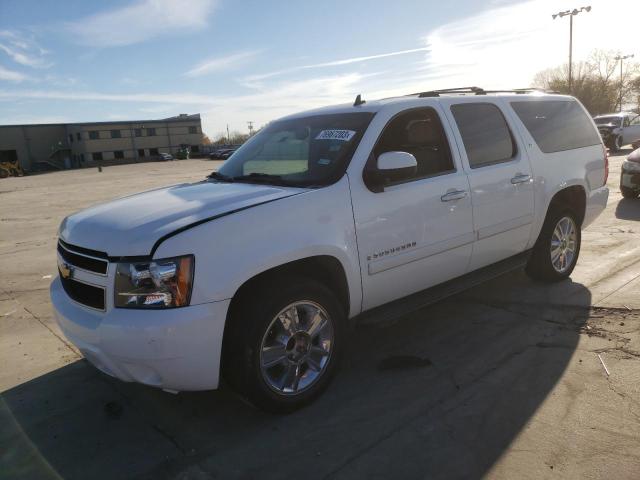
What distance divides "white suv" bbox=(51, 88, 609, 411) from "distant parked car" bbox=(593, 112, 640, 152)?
76.2ft

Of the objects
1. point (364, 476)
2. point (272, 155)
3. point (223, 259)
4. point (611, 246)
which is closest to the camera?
point (364, 476)

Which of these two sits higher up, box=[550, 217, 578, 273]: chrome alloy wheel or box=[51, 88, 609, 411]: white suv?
box=[51, 88, 609, 411]: white suv

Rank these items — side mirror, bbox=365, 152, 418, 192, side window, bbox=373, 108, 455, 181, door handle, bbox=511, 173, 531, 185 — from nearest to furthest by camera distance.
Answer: side mirror, bbox=365, 152, 418, 192, side window, bbox=373, 108, 455, 181, door handle, bbox=511, 173, 531, 185

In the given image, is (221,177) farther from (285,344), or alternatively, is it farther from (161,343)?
(161,343)

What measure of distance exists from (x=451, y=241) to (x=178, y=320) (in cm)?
221

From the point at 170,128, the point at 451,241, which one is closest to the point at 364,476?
the point at 451,241

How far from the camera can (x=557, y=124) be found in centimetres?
514

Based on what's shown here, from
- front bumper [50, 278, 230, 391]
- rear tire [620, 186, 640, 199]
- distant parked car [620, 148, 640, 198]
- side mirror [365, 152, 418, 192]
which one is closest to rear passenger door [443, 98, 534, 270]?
side mirror [365, 152, 418, 192]

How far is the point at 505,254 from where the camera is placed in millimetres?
4578

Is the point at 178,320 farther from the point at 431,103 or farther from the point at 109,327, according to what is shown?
the point at 431,103

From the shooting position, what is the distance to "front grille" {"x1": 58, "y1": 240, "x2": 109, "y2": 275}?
2.85 meters

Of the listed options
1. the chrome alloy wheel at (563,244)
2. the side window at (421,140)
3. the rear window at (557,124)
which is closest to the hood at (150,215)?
the side window at (421,140)

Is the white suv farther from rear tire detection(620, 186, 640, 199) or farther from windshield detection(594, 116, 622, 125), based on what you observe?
windshield detection(594, 116, 622, 125)

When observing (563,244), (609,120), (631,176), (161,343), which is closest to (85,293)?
(161,343)
